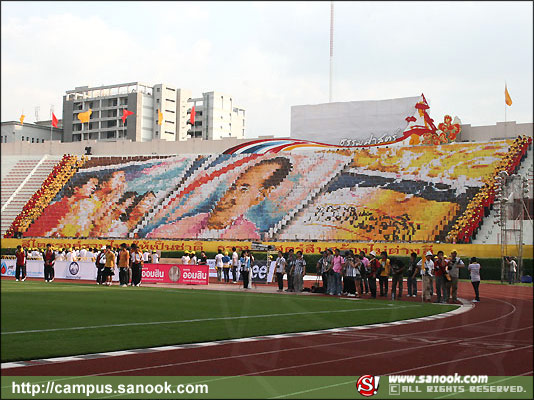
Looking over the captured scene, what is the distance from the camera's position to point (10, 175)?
3393 millimetres

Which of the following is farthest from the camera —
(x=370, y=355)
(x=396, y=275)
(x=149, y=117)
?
(x=149, y=117)

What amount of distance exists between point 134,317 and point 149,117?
11254 cm

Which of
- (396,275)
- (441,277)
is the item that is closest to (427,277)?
(396,275)

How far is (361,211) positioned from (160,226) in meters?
14.6

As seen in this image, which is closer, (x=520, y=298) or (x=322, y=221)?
(x=520, y=298)

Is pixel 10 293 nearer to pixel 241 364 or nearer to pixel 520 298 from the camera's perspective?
pixel 520 298

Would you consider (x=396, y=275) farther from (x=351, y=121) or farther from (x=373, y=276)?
(x=351, y=121)

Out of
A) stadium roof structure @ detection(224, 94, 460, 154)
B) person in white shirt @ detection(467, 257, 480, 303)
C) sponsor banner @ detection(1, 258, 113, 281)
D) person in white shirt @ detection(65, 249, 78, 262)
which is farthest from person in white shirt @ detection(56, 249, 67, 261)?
stadium roof structure @ detection(224, 94, 460, 154)

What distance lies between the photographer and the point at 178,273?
29422 millimetres

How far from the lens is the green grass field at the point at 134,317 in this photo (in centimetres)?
456

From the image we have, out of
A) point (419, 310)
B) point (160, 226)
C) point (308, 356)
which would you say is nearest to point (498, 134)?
point (160, 226)

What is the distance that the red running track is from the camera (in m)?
3.80

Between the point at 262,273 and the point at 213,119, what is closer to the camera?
the point at 262,273

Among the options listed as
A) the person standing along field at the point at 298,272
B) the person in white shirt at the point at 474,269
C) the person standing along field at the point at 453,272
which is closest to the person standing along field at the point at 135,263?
the person standing along field at the point at 298,272
